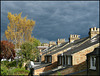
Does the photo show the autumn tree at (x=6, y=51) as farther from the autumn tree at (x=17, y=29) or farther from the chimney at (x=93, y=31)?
the chimney at (x=93, y=31)

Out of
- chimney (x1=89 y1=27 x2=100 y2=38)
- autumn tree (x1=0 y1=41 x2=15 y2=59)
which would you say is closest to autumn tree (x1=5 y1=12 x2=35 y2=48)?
autumn tree (x1=0 y1=41 x2=15 y2=59)

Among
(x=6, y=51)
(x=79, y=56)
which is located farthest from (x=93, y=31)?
(x=6, y=51)

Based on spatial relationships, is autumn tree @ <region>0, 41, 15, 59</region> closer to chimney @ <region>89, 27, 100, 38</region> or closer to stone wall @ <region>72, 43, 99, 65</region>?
chimney @ <region>89, 27, 100, 38</region>

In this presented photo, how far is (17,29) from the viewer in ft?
214

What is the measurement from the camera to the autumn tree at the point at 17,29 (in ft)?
210

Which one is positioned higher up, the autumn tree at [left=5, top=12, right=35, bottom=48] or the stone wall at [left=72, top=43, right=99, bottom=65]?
the autumn tree at [left=5, top=12, right=35, bottom=48]

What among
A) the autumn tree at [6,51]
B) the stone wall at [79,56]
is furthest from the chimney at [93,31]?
the autumn tree at [6,51]

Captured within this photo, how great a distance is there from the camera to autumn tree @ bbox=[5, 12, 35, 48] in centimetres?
6388

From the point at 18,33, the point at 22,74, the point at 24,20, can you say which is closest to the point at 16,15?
the point at 24,20

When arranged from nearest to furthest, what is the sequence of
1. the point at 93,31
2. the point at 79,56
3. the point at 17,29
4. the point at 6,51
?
the point at 79,56, the point at 93,31, the point at 6,51, the point at 17,29

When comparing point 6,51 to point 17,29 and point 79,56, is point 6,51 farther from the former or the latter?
point 79,56

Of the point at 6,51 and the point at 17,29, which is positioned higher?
the point at 17,29

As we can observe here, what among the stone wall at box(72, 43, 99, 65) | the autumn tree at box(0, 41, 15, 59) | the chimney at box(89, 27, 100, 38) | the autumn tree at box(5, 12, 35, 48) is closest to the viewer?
the stone wall at box(72, 43, 99, 65)

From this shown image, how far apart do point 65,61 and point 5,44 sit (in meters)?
36.0
